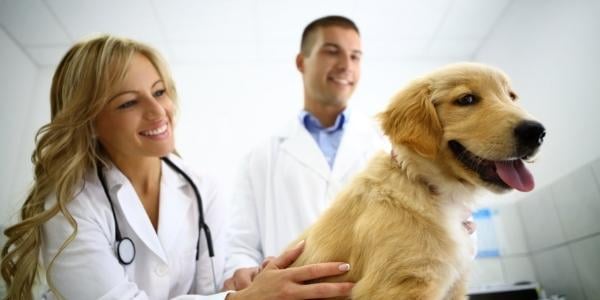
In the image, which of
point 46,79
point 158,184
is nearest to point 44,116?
point 46,79

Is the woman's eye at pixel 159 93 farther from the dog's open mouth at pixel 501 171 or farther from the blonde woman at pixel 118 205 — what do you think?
the dog's open mouth at pixel 501 171

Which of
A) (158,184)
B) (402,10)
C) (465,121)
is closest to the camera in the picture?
(465,121)

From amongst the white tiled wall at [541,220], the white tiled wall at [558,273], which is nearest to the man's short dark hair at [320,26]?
the white tiled wall at [541,220]

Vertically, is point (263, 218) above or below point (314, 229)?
above

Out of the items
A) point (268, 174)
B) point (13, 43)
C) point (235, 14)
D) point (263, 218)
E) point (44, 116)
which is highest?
point (235, 14)

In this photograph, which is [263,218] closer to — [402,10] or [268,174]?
[268,174]

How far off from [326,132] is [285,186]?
1.50ft

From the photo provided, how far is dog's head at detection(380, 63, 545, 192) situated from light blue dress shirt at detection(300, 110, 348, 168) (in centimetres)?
92

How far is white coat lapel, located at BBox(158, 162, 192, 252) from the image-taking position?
48.4 inches

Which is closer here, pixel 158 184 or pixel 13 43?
pixel 158 184

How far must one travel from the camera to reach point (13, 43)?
291 centimetres

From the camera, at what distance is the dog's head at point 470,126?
813mm

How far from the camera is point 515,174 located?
0.85m

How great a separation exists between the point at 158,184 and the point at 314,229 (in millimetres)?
759
